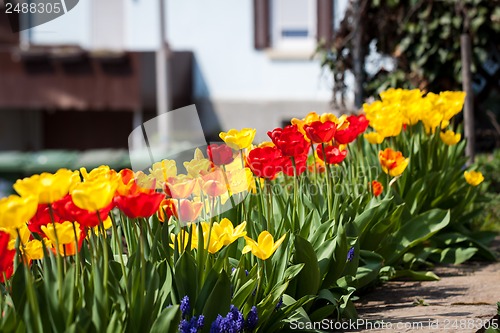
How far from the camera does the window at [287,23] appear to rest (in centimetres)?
1395

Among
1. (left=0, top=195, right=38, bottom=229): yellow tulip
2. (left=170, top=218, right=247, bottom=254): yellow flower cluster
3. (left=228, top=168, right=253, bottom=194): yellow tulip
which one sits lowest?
(left=170, top=218, right=247, bottom=254): yellow flower cluster

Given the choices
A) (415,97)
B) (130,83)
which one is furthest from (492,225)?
(130,83)

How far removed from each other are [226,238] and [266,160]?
415 millimetres

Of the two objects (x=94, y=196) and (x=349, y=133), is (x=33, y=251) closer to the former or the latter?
(x=94, y=196)

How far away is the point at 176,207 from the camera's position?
2354 mm

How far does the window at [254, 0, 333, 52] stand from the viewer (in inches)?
549

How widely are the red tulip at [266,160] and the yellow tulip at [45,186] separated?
838mm

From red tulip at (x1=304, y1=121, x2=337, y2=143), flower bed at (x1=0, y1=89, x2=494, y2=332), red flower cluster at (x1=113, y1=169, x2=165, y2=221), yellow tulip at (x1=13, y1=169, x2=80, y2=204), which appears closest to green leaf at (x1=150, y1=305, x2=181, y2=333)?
flower bed at (x1=0, y1=89, x2=494, y2=332)

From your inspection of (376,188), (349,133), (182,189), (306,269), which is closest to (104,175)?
(182,189)

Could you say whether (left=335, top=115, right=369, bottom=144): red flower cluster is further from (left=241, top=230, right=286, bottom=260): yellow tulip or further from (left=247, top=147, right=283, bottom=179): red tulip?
(left=241, top=230, right=286, bottom=260): yellow tulip

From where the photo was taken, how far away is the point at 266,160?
2584 millimetres

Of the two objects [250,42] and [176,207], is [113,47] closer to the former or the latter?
[250,42]

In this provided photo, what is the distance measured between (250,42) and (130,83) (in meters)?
2.38

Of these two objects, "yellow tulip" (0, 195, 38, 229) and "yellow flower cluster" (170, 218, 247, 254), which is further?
"yellow flower cluster" (170, 218, 247, 254)
